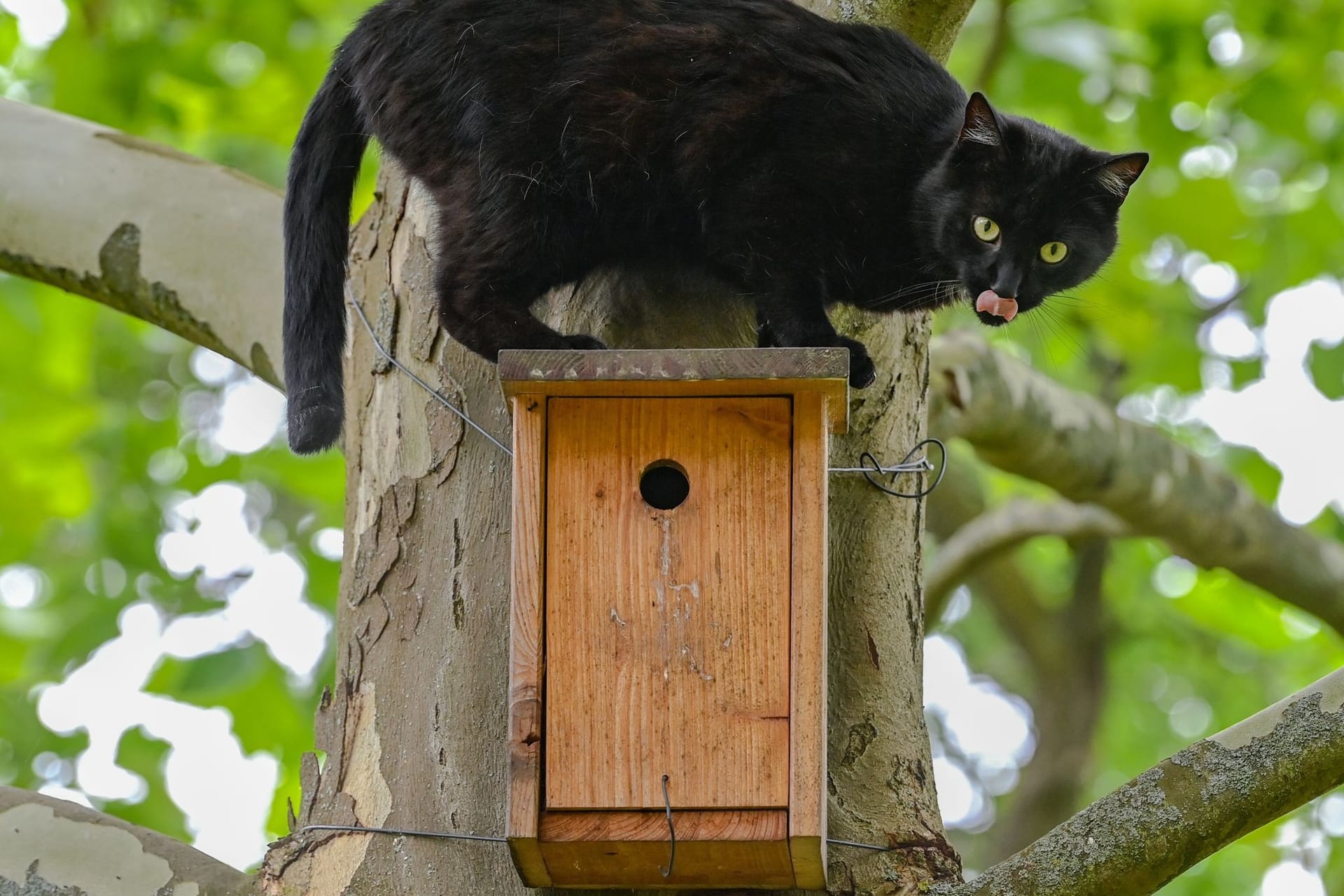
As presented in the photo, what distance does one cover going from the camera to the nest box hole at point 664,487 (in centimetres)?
184

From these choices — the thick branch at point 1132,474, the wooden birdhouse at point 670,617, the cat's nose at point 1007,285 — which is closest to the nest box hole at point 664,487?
the wooden birdhouse at point 670,617

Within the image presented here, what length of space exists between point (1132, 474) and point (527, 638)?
234 centimetres

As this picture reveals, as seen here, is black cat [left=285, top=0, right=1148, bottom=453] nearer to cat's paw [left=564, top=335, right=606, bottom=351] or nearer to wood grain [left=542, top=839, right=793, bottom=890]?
cat's paw [left=564, top=335, right=606, bottom=351]

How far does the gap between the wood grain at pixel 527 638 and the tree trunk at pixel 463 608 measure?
21cm

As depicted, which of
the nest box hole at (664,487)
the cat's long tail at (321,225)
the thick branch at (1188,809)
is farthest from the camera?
the cat's long tail at (321,225)

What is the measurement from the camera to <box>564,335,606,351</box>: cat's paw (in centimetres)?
200

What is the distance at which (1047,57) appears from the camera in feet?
12.7

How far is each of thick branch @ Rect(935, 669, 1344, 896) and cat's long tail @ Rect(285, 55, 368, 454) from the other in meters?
1.29

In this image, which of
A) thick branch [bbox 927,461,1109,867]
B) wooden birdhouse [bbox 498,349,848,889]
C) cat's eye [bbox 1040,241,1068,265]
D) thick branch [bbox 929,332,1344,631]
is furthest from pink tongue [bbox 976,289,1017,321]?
thick branch [bbox 927,461,1109,867]

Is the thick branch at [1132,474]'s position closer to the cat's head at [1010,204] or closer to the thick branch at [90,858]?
the cat's head at [1010,204]

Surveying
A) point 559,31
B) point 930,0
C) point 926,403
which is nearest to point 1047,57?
point 930,0

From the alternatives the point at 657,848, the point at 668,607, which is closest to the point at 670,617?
the point at 668,607

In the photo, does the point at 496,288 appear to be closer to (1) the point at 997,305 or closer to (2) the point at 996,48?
(1) the point at 997,305

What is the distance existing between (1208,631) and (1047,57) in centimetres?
319
